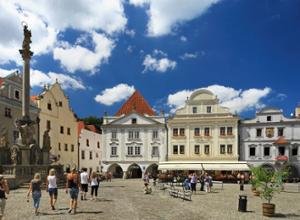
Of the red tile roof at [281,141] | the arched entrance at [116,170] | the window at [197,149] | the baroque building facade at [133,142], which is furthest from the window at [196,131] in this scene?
the arched entrance at [116,170]

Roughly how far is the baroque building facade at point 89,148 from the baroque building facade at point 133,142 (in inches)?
202

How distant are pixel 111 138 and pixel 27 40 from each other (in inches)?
1213

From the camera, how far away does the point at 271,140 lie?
190 ft

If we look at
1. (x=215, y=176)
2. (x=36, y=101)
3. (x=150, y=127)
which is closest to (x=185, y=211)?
(x=215, y=176)

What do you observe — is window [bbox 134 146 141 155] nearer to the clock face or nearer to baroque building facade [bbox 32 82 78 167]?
baroque building facade [bbox 32 82 78 167]

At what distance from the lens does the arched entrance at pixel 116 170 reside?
63.8 meters

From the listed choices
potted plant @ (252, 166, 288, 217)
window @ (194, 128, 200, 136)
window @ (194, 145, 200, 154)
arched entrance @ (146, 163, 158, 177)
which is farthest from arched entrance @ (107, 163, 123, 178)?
potted plant @ (252, 166, 288, 217)

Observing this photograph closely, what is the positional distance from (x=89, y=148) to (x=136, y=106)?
1002 cm

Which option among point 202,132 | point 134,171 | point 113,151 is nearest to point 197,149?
point 202,132

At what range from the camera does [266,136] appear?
58.3m

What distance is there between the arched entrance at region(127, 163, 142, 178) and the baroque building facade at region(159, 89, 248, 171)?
5.29 meters

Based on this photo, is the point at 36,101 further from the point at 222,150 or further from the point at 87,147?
the point at 222,150

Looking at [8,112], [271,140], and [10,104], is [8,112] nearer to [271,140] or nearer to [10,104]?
[10,104]

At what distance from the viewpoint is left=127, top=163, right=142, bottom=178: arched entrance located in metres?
62.8
